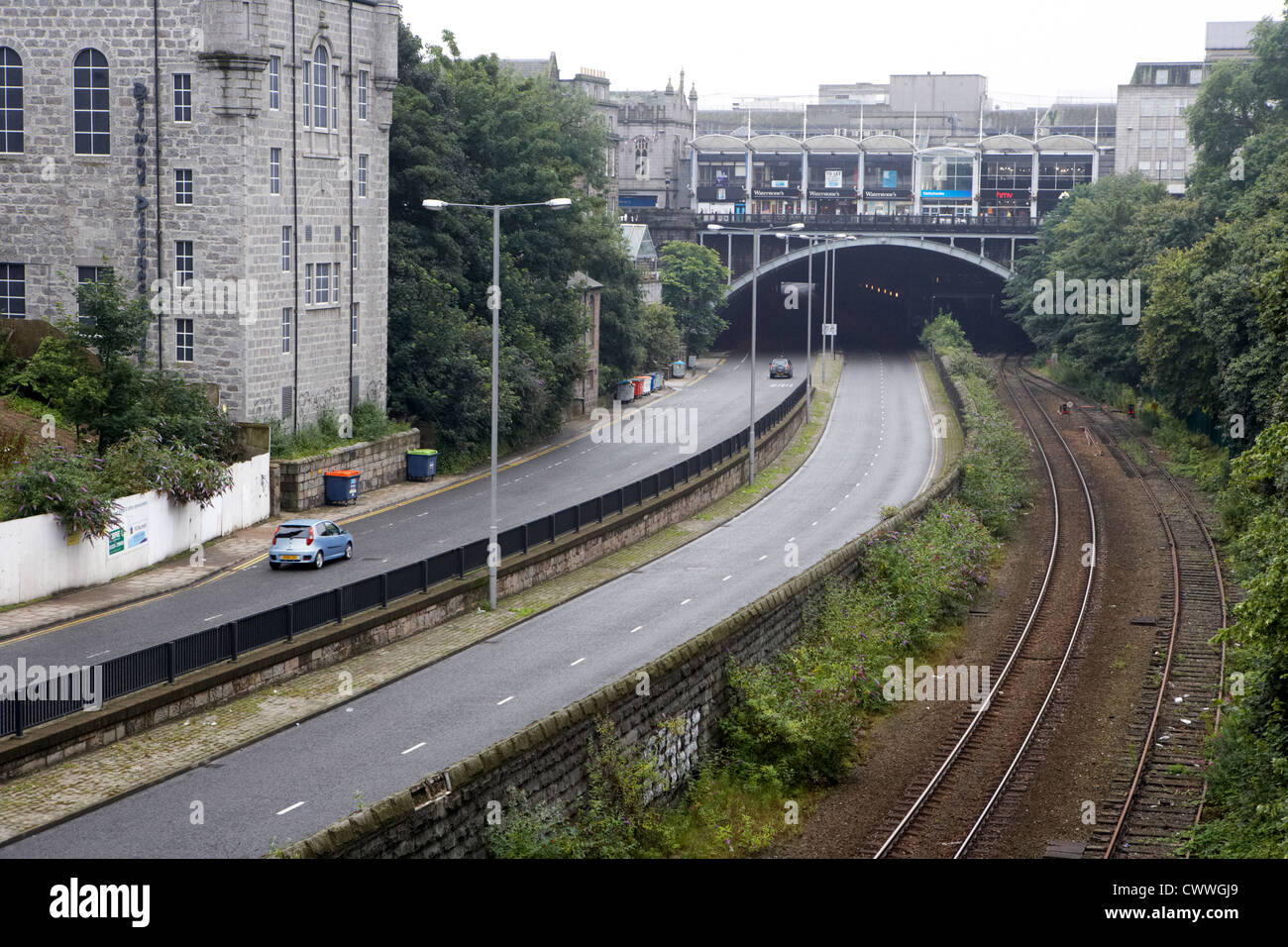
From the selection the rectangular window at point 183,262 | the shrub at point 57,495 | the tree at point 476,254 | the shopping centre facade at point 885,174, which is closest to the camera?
the shrub at point 57,495

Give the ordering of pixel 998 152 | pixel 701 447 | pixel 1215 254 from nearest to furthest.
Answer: pixel 1215 254 → pixel 701 447 → pixel 998 152

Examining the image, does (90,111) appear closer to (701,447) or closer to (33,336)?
(33,336)

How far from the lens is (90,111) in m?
44.4

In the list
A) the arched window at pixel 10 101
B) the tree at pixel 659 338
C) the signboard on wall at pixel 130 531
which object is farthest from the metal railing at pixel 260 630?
the tree at pixel 659 338

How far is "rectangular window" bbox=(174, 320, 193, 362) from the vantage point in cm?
4481

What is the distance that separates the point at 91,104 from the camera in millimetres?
44312

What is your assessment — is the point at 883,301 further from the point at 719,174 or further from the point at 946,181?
the point at 719,174

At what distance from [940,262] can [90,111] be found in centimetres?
9302

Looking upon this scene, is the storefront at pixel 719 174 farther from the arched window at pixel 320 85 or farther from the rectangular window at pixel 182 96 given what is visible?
the rectangular window at pixel 182 96

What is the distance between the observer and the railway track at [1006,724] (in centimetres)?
2528

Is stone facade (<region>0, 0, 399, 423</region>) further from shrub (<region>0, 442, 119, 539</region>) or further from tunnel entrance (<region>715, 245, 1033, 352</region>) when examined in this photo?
tunnel entrance (<region>715, 245, 1033, 352</region>)

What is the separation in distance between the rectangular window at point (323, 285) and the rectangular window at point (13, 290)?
28.4 ft
